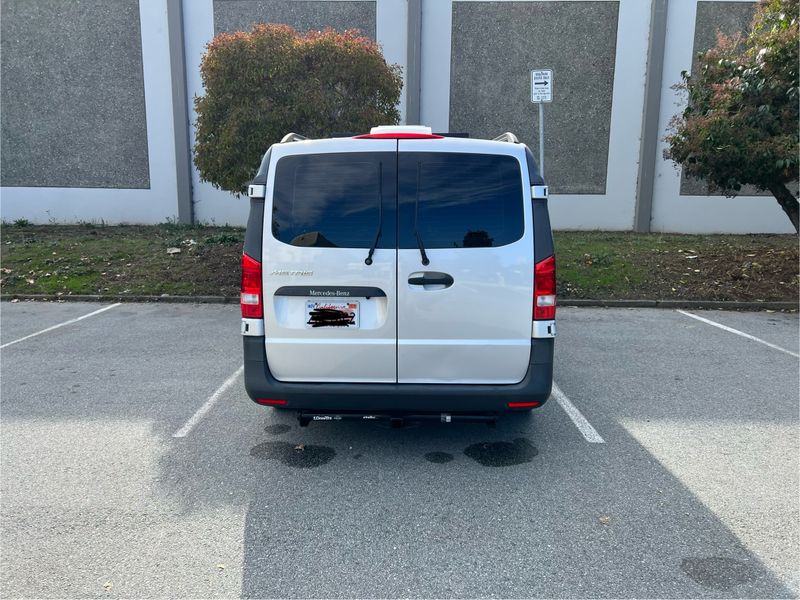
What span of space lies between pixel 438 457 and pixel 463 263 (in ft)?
4.71

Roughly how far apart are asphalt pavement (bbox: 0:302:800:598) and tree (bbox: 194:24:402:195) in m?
4.82

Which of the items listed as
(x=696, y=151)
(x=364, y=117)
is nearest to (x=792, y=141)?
(x=696, y=151)

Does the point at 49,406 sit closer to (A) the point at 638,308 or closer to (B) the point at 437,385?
(B) the point at 437,385

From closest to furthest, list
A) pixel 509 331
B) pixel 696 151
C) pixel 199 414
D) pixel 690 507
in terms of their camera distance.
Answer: pixel 690 507, pixel 509 331, pixel 199 414, pixel 696 151

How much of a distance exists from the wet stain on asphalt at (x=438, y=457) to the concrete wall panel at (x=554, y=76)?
40.6ft

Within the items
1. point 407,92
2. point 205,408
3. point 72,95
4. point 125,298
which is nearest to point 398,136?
point 205,408

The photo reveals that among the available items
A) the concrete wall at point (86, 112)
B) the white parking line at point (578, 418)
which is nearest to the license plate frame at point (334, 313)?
the white parking line at point (578, 418)

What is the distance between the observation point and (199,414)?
5.03 metres

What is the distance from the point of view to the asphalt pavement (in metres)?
2.91

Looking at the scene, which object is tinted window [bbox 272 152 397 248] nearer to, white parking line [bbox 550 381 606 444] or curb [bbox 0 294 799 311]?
white parking line [bbox 550 381 606 444]

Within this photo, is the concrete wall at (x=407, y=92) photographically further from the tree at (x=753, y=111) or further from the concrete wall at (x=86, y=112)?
the tree at (x=753, y=111)

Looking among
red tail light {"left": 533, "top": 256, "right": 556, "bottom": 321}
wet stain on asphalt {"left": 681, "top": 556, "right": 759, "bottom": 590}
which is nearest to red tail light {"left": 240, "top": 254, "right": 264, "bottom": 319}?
red tail light {"left": 533, "top": 256, "right": 556, "bottom": 321}

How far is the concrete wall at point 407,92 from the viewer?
14.8 metres

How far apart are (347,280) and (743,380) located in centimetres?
442
